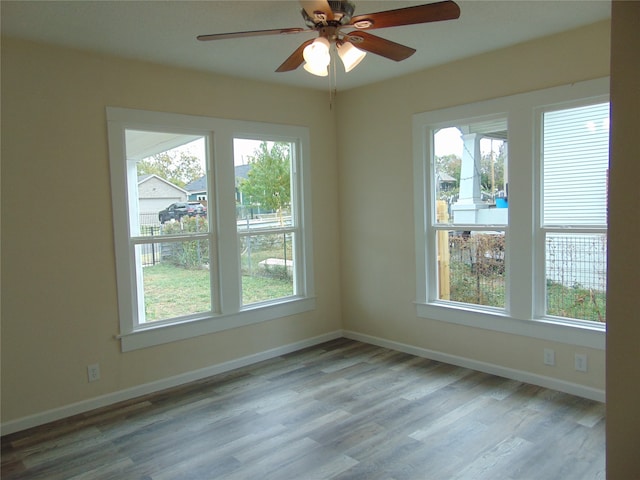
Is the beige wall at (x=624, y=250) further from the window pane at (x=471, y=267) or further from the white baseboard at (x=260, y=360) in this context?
the window pane at (x=471, y=267)

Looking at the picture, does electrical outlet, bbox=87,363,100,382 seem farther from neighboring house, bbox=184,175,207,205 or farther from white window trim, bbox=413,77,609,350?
white window trim, bbox=413,77,609,350

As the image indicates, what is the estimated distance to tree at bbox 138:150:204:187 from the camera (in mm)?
3711

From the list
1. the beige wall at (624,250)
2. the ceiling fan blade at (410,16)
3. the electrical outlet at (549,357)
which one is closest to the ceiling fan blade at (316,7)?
the ceiling fan blade at (410,16)

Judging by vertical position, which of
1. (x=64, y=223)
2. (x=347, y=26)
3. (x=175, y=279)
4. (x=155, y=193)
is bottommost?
(x=175, y=279)

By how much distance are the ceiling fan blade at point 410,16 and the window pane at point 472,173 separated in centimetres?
181

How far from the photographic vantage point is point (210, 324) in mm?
4035

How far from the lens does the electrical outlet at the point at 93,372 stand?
339 cm

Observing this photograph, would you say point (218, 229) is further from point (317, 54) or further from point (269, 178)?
point (317, 54)

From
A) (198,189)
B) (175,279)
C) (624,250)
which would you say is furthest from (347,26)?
(175,279)

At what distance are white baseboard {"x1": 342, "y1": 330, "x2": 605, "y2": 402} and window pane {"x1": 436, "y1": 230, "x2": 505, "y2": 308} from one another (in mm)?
516

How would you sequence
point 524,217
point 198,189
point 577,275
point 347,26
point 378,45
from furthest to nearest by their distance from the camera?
point 198,189 → point 524,217 → point 577,275 → point 378,45 → point 347,26

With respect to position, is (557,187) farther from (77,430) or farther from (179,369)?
(77,430)

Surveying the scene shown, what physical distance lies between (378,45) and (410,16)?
0.35 metres

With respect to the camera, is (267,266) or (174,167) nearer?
(174,167)
